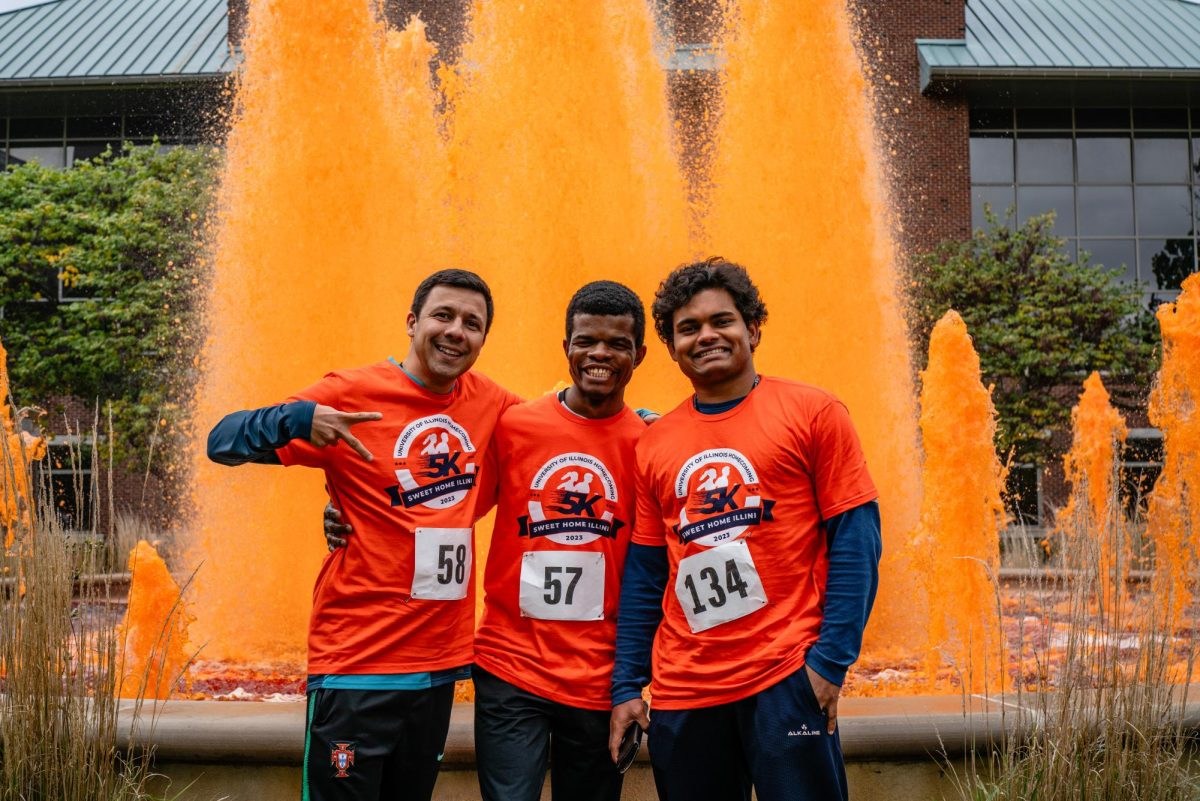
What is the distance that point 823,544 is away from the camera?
2.40 m

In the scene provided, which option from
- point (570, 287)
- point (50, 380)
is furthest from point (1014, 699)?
point (50, 380)

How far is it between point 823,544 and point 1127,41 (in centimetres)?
2501

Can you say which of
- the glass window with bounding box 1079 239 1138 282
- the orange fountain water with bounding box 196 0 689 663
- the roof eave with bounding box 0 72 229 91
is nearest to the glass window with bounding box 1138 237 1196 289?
the glass window with bounding box 1079 239 1138 282

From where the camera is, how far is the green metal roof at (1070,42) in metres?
21.6

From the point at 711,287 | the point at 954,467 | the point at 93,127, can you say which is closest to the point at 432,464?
the point at 711,287

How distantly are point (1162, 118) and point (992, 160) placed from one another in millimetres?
4129

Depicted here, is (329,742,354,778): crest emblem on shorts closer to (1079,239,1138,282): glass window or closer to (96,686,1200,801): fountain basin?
(96,686,1200,801): fountain basin

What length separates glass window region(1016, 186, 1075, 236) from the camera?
22.8 meters

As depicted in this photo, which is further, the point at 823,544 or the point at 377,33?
the point at 377,33

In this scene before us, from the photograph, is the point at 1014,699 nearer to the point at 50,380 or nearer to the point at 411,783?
the point at 411,783

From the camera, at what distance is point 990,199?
74.4 ft

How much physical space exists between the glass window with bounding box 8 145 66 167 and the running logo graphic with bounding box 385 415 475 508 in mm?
24027

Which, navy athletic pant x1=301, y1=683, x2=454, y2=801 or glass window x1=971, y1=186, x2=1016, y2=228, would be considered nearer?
navy athletic pant x1=301, y1=683, x2=454, y2=801

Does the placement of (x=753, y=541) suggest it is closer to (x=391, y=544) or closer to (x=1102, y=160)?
(x=391, y=544)
